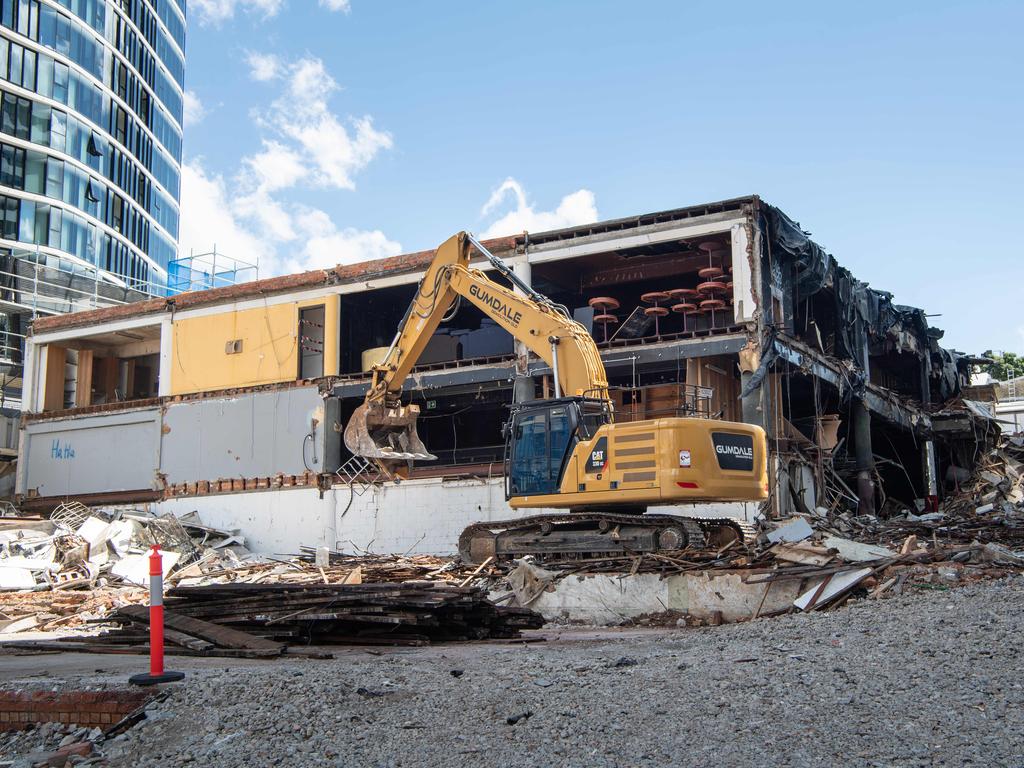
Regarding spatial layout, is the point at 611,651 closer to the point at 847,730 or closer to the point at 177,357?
the point at 847,730

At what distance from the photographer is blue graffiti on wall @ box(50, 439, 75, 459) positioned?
33625 mm

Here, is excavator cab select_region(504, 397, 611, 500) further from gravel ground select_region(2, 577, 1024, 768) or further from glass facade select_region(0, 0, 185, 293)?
glass facade select_region(0, 0, 185, 293)

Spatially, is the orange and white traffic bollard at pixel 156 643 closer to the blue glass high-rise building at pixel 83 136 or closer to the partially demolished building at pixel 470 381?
the partially demolished building at pixel 470 381

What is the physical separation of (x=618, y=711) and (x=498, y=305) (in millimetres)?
13119

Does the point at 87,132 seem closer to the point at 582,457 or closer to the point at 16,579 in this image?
the point at 16,579

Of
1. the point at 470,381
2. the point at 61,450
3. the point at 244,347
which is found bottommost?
the point at 61,450

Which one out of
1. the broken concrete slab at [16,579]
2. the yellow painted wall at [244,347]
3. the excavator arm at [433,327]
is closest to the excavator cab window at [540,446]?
the excavator arm at [433,327]

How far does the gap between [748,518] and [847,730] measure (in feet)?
52.9

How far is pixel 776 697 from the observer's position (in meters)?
6.93

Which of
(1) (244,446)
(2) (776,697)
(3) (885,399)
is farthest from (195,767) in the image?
(3) (885,399)

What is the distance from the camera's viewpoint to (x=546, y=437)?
17125mm

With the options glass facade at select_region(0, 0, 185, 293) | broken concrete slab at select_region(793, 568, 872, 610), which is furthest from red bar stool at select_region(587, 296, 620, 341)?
glass facade at select_region(0, 0, 185, 293)

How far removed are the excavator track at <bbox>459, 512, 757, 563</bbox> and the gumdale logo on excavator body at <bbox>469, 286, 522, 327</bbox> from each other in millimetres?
3511

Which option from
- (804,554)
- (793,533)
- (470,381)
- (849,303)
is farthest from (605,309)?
(804,554)
